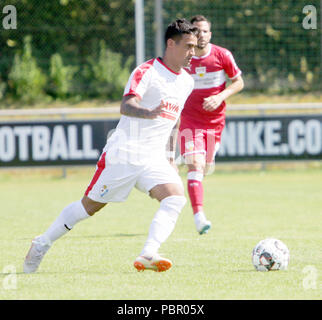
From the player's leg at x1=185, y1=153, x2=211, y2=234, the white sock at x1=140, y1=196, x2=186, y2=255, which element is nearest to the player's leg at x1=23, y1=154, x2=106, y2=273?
the white sock at x1=140, y1=196, x2=186, y2=255

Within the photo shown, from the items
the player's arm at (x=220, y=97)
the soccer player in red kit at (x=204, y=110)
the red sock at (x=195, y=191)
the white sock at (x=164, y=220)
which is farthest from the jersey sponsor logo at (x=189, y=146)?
the white sock at (x=164, y=220)

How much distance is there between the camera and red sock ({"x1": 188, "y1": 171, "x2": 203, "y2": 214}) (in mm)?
8555

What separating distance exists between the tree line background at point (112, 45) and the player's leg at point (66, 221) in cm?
1302

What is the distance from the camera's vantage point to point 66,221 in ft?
20.5

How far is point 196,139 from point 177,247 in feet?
5.71

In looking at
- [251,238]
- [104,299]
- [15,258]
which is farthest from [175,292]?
[251,238]

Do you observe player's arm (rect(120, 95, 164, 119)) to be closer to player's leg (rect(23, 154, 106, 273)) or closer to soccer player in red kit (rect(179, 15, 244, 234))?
player's leg (rect(23, 154, 106, 273))

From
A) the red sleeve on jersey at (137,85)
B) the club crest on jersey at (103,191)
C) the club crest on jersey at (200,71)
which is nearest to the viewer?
the red sleeve on jersey at (137,85)

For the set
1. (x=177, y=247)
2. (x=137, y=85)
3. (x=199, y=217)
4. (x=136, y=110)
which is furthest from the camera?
(x=199, y=217)

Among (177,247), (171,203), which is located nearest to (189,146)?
(177,247)

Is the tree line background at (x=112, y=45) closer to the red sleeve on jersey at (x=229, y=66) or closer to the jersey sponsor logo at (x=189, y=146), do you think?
the red sleeve on jersey at (x=229, y=66)

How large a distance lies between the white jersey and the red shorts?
2677mm

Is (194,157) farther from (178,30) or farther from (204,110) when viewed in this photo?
(178,30)

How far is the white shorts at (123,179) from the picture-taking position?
6.09 metres
